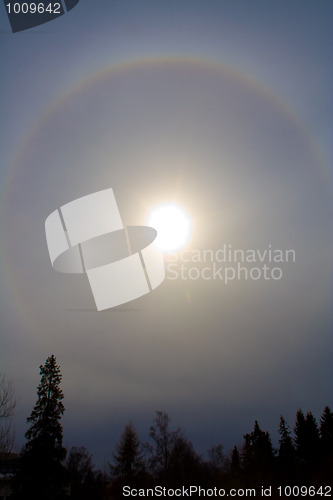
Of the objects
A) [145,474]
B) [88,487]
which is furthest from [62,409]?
[88,487]

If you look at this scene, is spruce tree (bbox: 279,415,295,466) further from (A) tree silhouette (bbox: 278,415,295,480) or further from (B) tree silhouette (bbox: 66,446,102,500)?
(B) tree silhouette (bbox: 66,446,102,500)

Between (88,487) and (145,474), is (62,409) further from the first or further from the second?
(88,487)

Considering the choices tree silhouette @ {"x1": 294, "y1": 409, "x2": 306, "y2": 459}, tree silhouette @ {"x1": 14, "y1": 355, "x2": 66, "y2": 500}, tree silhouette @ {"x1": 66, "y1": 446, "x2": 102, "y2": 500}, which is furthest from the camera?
tree silhouette @ {"x1": 66, "y1": 446, "x2": 102, "y2": 500}

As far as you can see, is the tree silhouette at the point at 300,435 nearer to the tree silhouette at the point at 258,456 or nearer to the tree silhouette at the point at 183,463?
the tree silhouette at the point at 258,456

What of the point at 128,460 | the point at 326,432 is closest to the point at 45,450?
the point at 128,460

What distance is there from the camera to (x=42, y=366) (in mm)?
21844

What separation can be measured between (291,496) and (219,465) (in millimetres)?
14328

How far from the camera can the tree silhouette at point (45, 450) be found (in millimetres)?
19547

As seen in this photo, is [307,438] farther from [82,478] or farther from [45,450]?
[82,478]

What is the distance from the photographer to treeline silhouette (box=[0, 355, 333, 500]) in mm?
19703

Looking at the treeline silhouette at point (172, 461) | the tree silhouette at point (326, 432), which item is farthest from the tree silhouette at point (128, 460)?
the tree silhouette at point (326, 432)

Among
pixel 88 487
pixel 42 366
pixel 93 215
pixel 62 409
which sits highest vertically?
pixel 93 215

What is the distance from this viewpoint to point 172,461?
25.1 metres

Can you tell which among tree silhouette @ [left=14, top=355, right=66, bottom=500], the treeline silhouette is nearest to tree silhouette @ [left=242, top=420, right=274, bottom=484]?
the treeline silhouette
